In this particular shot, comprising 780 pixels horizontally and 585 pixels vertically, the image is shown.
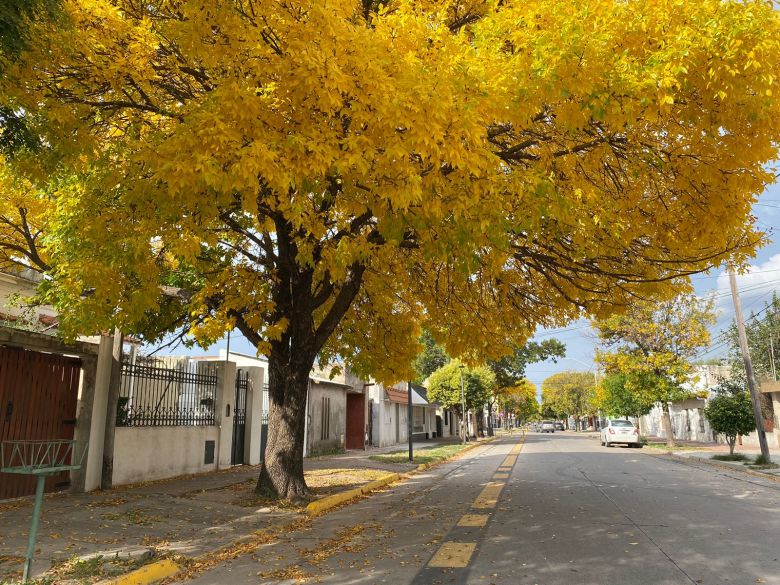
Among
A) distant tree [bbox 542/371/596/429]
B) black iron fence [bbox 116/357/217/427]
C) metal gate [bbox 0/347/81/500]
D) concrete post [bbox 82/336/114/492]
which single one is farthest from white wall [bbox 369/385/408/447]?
distant tree [bbox 542/371/596/429]

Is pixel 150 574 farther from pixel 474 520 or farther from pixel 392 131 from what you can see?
pixel 392 131

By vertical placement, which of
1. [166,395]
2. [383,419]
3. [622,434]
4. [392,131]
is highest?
[392,131]

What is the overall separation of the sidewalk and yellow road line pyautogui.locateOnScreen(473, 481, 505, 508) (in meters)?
2.80

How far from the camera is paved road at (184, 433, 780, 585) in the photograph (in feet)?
17.6

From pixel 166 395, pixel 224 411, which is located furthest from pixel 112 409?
pixel 224 411

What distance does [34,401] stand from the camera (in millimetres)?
9305

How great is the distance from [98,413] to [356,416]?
16833 millimetres

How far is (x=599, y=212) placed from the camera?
7.40 metres

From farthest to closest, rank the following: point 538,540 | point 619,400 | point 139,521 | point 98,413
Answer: point 619,400 → point 98,413 → point 139,521 → point 538,540

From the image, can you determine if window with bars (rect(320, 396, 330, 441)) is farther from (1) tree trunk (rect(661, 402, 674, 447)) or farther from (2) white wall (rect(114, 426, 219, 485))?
(1) tree trunk (rect(661, 402, 674, 447))

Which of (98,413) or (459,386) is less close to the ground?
(459,386)

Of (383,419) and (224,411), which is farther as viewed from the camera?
(383,419)

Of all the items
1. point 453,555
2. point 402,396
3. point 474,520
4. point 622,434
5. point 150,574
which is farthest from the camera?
point 402,396

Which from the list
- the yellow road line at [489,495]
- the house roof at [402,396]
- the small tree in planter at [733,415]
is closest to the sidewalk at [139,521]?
the yellow road line at [489,495]
